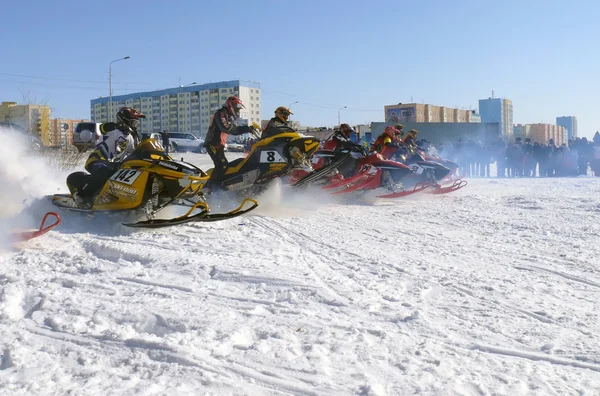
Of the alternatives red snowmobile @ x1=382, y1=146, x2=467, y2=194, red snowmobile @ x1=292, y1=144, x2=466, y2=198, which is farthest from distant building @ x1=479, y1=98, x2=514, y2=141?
red snowmobile @ x1=292, y1=144, x2=466, y2=198

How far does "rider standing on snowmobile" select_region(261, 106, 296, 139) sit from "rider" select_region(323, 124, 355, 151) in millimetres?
2025

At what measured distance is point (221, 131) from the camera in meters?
7.93

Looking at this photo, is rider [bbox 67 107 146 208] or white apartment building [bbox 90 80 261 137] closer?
rider [bbox 67 107 146 208]

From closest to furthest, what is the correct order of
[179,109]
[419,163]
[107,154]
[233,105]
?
[107,154] → [233,105] → [419,163] → [179,109]

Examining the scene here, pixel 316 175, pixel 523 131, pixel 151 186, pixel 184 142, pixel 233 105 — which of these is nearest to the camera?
pixel 151 186

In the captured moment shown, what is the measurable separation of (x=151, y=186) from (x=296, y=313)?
3099 millimetres

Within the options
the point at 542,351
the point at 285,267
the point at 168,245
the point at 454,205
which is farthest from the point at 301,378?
the point at 454,205

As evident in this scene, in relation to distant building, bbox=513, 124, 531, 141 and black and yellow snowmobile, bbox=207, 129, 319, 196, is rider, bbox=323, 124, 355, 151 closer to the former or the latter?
black and yellow snowmobile, bbox=207, 129, 319, 196

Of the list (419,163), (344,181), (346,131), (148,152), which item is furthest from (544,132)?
(148,152)

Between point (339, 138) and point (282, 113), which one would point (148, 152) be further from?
point (339, 138)

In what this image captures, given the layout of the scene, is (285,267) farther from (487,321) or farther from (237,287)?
(487,321)

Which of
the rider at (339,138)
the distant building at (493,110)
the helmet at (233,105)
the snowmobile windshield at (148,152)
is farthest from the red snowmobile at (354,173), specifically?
the distant building at (493,110)

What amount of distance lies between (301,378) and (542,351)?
1276 millimetres

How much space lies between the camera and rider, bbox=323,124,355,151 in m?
10.5
